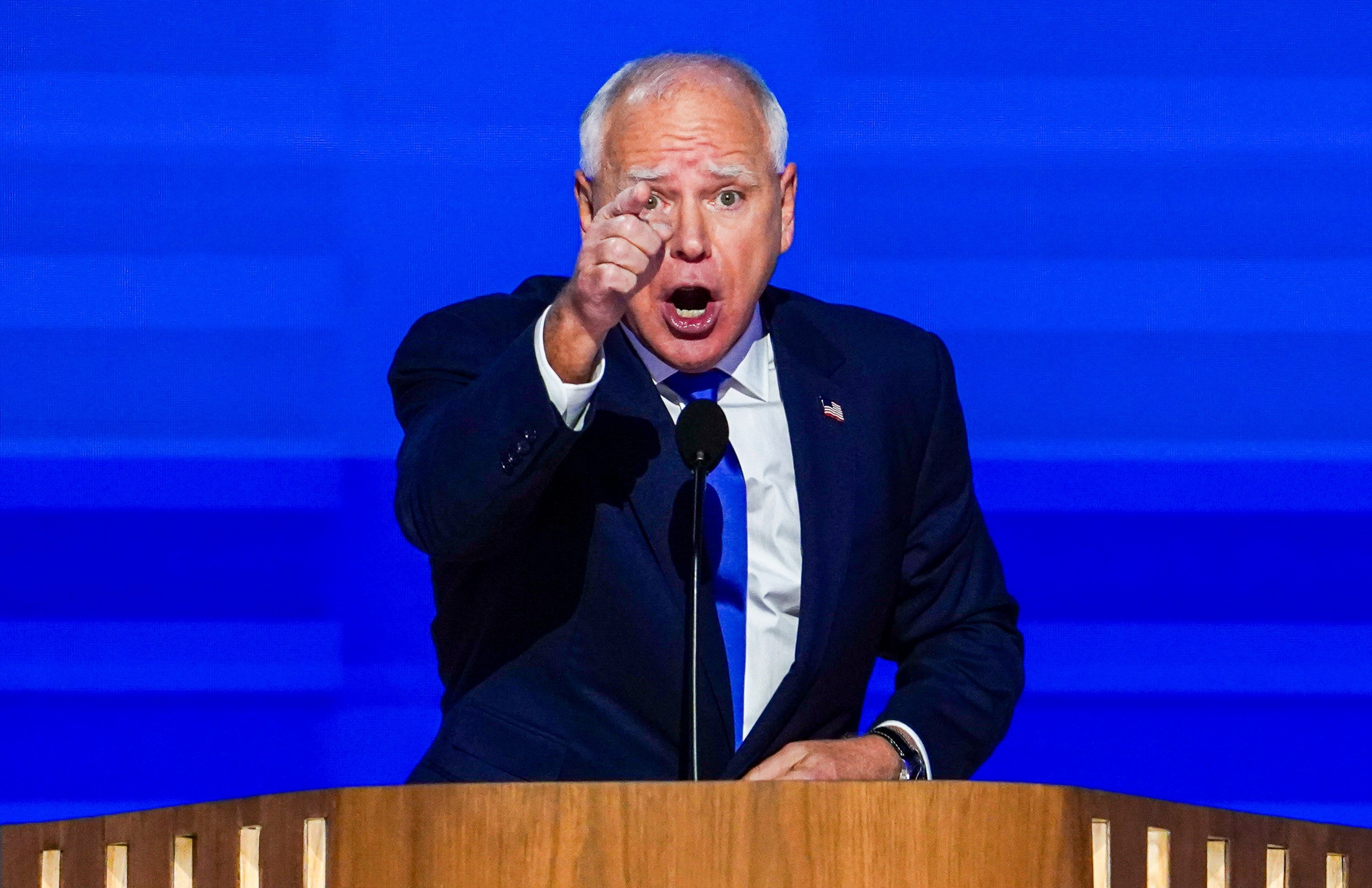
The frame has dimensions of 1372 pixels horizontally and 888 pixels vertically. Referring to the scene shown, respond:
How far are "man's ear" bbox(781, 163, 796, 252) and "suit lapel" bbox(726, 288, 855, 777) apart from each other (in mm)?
107

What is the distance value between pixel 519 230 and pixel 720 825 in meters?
1.55

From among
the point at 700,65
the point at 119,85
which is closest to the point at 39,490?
the point at 119,85

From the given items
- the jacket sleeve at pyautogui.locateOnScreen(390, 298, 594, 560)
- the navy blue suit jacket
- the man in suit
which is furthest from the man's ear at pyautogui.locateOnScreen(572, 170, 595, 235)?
the jacket sleeve at pyautogui.locateOnScreen(390, 298, 594, 560)

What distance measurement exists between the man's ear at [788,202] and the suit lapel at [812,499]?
0.35ft

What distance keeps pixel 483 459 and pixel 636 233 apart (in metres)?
0.25

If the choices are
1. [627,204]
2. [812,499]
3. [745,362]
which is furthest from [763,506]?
[627,204]

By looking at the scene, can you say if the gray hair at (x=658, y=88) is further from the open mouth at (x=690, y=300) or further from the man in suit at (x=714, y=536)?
the open mouth at (x=690, y=300)

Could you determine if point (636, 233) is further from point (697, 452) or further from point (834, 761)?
point (834, 761)

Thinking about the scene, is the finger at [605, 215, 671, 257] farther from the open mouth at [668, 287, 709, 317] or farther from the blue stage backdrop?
the blue stage backdrop

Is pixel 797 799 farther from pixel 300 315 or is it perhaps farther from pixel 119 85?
pixel 119 85

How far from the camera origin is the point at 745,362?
235cm

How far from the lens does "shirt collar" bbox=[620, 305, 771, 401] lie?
228 centimetres

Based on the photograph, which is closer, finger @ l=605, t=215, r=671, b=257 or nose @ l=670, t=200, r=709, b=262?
finger @ l=605, t=215, r=671, b=257

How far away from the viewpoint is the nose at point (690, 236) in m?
2.20
